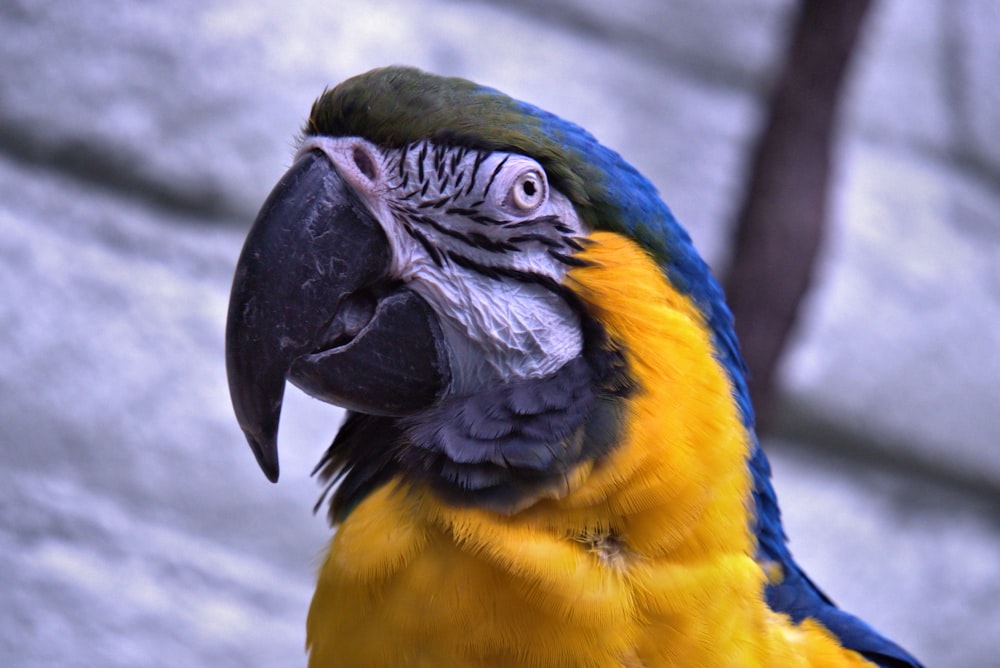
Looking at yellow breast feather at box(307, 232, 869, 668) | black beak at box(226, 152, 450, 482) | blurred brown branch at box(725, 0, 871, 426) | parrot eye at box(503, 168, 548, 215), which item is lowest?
yellow breast feather at box(307, 232, 869, 668)

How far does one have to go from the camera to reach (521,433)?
1.02 meters

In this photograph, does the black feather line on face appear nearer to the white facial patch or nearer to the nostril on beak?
the white facial patch

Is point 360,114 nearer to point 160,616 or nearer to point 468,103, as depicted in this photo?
point 468,103

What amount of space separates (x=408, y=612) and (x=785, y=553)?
53 centimetres

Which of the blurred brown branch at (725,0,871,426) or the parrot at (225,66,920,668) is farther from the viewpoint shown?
the blurred brown branch at (725,0,871,426)

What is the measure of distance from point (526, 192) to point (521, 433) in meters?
0.27

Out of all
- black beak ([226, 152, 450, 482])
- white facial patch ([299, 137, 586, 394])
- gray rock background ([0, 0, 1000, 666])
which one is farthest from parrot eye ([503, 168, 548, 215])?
gray rock background ([0, 0, 1000, 666])

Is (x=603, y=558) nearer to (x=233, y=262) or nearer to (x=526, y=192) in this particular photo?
(x=526, y=192)

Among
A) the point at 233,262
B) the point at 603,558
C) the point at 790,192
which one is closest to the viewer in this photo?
the point at 603,558

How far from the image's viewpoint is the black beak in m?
1.01

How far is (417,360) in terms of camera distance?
1049 millimetres

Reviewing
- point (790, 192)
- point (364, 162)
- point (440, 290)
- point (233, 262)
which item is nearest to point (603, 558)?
point (440, 290)

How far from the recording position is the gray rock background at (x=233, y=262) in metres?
2.43

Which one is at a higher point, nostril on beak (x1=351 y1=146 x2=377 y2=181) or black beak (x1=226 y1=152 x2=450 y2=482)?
nostril on beak (x1=351 y1=146 x2=377 y2=181)
